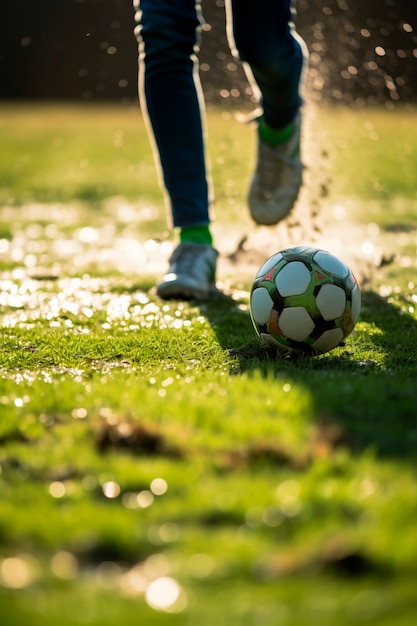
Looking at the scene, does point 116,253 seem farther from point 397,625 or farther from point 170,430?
point 397,625

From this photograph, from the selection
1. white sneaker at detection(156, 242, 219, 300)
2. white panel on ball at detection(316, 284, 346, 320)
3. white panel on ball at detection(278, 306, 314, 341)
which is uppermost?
white panel on ball at detection(316, 284, 346, 320)

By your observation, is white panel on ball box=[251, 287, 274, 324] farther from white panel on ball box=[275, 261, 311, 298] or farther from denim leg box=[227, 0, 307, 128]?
denim leg box=[227, 0, 307, 128]

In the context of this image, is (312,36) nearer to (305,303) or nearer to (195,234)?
(195,234)

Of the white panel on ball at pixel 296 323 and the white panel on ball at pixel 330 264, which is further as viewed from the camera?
the white panel on ball at pixel 330 264

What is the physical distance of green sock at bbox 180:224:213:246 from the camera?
4.33 meters

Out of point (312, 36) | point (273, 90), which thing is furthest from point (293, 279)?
point (312, 36)

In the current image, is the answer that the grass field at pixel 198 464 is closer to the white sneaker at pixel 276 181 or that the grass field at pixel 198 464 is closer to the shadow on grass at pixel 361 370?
the shadow on grass at pixel 361 370

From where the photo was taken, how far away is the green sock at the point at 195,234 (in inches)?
171

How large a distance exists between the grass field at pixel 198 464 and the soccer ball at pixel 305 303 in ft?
0.26

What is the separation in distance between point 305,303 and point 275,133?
6.51ft

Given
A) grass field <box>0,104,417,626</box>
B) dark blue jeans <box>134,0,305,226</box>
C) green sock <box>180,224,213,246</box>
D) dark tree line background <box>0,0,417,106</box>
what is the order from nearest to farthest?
grass field <box>0,104,417,626</box>, dark blue jeans <box>134,0,305,226</box>, green sock <box>180,224,213,246</box>, dark tree line background <box>0,0,417,106</box>

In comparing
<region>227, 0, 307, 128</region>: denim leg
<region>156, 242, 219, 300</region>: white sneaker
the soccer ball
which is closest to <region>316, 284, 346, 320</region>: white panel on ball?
the soccer ball

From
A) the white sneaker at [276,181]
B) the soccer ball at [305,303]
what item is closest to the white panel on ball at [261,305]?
the soccer ball at [305,303]

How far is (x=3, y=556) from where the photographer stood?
5.10ft
